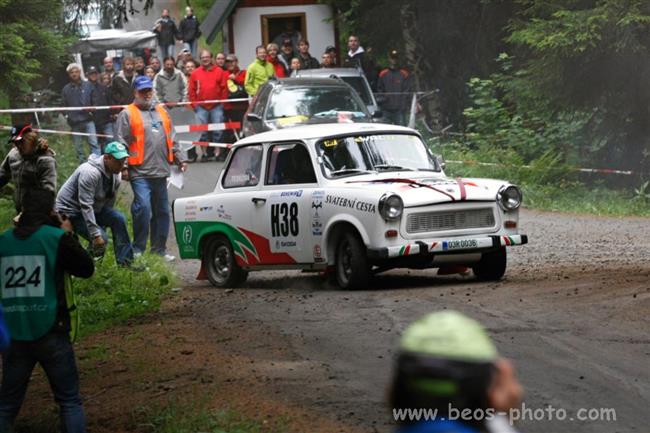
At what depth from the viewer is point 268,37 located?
41219 millimetres

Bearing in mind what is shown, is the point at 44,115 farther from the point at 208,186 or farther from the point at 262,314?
the point at 262,314

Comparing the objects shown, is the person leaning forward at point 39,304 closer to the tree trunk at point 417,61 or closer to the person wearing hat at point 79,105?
the person wearing hat at point 79,105

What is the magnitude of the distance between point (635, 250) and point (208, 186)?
10493 millimetres

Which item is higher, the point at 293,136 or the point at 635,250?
the point at 293,136

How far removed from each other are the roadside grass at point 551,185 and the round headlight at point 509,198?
8247 millimetres

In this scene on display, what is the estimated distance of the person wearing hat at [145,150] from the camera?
51.4ft

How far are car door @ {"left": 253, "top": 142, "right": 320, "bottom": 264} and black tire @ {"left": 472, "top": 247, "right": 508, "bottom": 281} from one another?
67.2 inches

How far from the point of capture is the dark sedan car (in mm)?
23484

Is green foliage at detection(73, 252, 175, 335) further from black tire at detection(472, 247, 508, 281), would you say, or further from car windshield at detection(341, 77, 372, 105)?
car windshield at detection(341, 77, 372, 105)

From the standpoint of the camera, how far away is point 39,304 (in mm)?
7301

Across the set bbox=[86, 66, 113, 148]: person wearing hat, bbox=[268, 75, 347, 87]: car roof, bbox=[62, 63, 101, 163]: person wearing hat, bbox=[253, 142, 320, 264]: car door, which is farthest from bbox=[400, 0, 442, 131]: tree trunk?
bbox=[253, 142, 320, 264]: car door

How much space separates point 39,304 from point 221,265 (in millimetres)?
8005

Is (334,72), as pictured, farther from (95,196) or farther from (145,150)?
(95,196)

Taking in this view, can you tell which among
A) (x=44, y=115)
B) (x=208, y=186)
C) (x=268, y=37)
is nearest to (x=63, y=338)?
(x=208, y=186)
